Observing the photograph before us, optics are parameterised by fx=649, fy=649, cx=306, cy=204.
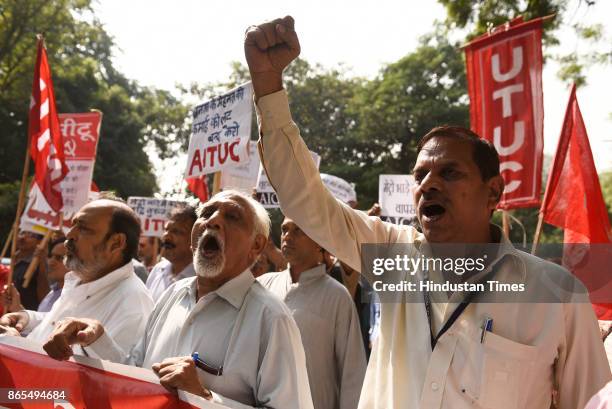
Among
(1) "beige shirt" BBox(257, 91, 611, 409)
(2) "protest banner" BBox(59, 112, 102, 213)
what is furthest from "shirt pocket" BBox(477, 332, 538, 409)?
(2) "protest banner" BBox(59, 112, 102, 213)

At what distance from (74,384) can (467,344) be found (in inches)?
64.7

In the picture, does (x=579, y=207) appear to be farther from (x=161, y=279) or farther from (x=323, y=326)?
(x=161, y=279)

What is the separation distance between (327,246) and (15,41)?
21.6 meters

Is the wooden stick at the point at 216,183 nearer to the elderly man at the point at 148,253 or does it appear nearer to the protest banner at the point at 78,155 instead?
the protest banner at the point at 78,155

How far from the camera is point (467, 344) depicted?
1739 mm

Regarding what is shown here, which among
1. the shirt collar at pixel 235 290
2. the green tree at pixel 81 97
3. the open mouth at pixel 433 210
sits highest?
the green tree at pixel 81 97

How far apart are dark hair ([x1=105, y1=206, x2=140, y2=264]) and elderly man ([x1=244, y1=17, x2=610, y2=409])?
1.99 metres

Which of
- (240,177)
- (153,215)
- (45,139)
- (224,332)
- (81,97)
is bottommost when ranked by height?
(224,332)

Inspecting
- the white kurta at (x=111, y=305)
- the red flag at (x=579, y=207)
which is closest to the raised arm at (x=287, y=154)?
the white kurta at (x=111, y=305)

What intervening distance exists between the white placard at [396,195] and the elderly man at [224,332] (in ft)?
18.5

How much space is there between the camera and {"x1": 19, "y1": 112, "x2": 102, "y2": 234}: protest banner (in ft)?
25.4

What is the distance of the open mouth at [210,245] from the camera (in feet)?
9.02

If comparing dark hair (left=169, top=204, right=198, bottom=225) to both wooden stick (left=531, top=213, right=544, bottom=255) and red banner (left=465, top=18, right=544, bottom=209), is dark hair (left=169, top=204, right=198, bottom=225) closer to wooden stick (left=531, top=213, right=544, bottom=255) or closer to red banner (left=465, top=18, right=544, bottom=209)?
red banner (left=465, top=18, right=544, bottom=209)

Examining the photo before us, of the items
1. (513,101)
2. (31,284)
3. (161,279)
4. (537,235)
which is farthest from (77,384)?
(31,284)
